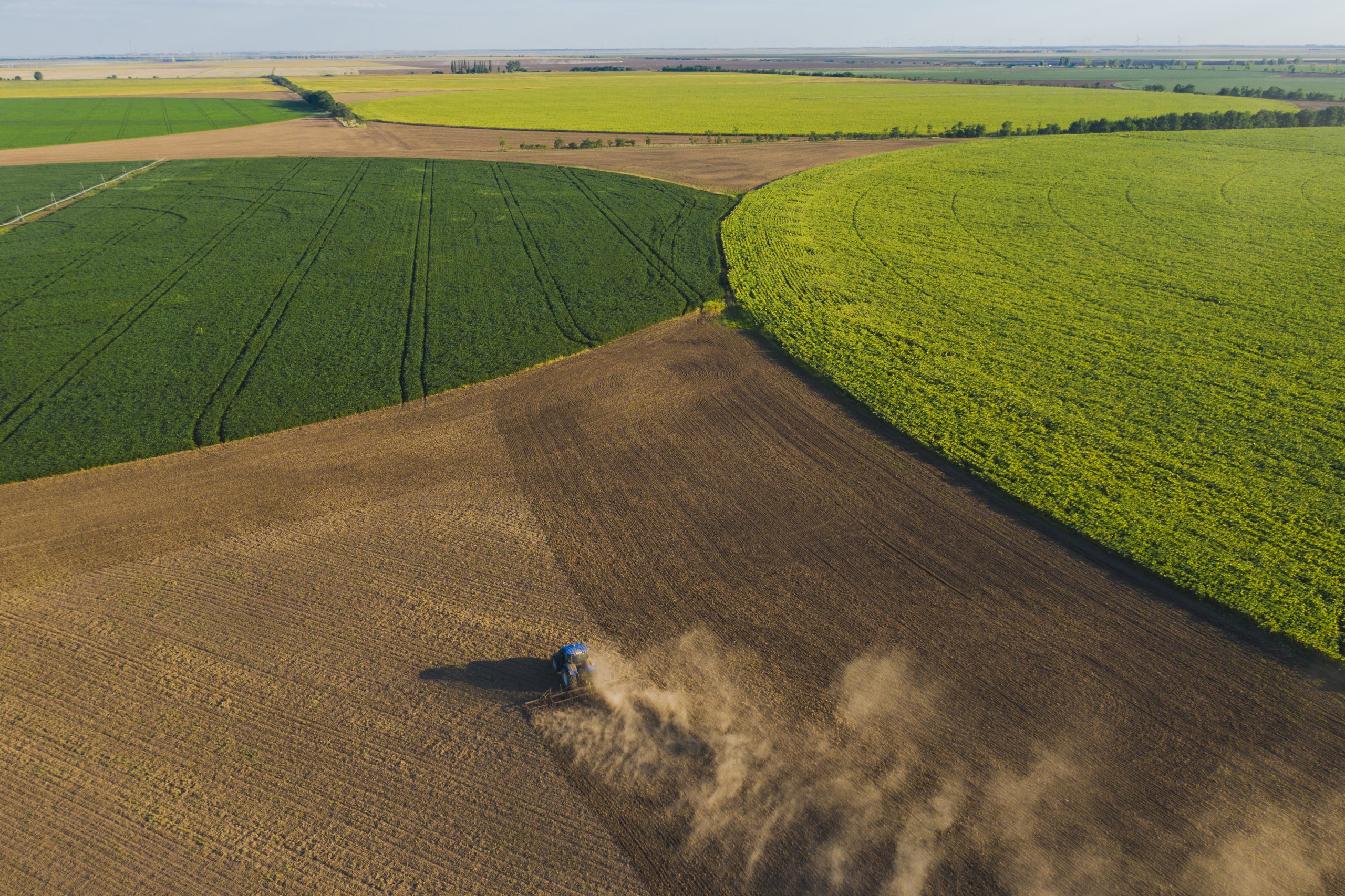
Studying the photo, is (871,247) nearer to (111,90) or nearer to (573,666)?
(573,666)

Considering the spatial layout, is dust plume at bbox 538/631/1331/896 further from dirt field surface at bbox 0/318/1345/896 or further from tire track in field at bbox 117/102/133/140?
tire track in field at bbox 117/102/133/140

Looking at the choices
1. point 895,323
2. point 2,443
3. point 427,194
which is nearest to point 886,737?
point 895,323

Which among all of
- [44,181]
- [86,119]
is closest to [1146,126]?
[44,181]

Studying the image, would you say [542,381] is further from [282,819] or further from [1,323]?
[1,323]

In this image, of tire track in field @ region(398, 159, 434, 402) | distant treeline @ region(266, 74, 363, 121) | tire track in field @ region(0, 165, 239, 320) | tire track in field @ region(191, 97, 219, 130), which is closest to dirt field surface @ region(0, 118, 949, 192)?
tire track in field @ region(191, 97, 219, 130)

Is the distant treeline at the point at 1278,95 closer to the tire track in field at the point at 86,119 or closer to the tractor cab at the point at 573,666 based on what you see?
the tractor cab at the point at 573,666

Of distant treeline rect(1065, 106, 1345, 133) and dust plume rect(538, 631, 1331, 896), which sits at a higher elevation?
distant treeline rect(1065, 106, 1345, 133)
